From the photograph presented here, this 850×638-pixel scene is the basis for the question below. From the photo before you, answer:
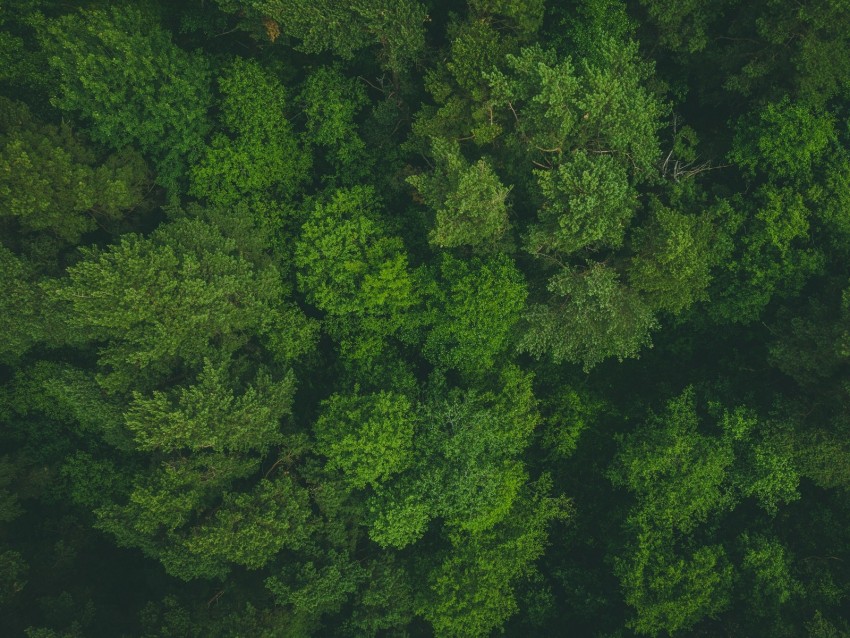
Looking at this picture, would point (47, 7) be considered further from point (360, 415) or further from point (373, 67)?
point (360, 415)

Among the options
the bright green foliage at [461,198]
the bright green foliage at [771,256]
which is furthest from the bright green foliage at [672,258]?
the bright green foliage at [461,198]

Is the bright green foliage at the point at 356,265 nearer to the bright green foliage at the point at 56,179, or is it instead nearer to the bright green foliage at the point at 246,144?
the bright green foliage at the point at 246,144

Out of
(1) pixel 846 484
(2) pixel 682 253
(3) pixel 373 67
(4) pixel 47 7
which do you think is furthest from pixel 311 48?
(1) pixel 846 484

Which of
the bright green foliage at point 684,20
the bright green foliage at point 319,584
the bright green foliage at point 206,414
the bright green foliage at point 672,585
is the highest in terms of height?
the bright green foliage at point 684,20

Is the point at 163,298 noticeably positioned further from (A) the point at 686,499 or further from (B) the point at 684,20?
(B) the point at 684,20

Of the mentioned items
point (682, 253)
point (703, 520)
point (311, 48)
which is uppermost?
point (311, 48)

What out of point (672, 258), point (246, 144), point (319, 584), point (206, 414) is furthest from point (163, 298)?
point (672, 258)
